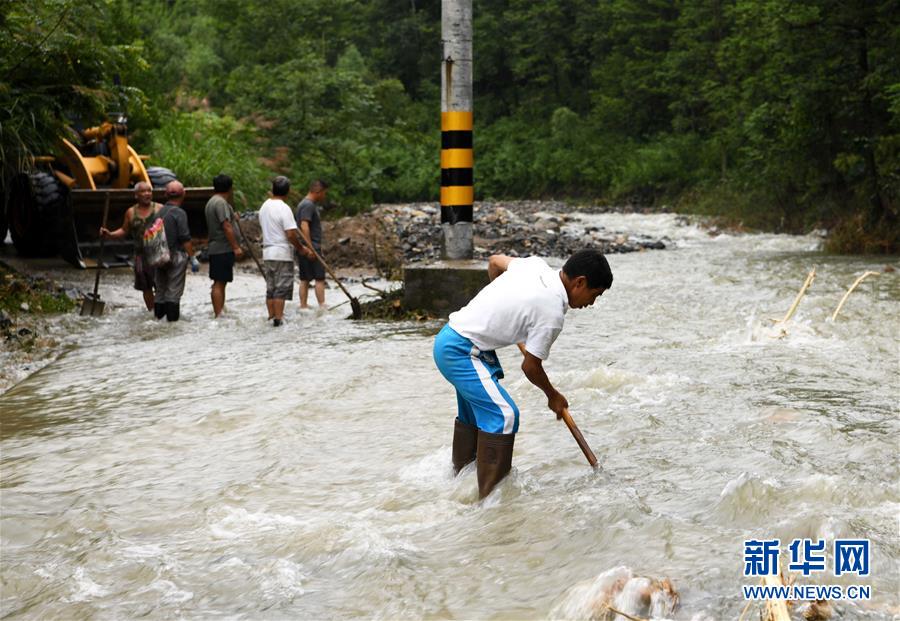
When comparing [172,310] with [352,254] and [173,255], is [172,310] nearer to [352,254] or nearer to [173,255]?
[173,255]

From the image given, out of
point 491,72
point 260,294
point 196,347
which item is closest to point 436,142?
point 491,72

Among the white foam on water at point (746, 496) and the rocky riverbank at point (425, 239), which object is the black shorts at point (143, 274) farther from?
the white foam on water at point (746, 496)

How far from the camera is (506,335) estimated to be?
5145 millimetres

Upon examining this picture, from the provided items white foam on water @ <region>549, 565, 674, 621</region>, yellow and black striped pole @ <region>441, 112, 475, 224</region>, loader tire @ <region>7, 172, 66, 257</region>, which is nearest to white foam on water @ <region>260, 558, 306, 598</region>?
white foam on water @ <region>549, 565, 674, 621</region>

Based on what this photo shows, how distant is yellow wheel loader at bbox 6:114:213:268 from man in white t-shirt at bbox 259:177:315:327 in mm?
3063

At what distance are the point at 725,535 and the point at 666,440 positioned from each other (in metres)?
1.65

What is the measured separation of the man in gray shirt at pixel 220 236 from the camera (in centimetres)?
1145

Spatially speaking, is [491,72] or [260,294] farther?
[491,72]

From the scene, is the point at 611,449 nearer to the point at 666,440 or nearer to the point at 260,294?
the point at 666,440

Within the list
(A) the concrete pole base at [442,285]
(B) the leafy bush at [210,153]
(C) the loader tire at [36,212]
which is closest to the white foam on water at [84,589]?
(A) the concrete pole base at [442,285]

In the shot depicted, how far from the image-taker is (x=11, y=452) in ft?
21.7

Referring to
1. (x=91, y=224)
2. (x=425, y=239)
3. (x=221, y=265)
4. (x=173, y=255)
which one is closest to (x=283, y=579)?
(x=173, y=255)

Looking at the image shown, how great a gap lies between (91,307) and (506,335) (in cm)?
797

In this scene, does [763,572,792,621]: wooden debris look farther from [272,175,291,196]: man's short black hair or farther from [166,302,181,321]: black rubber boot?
[166,302,181,321]: black rubber boot
